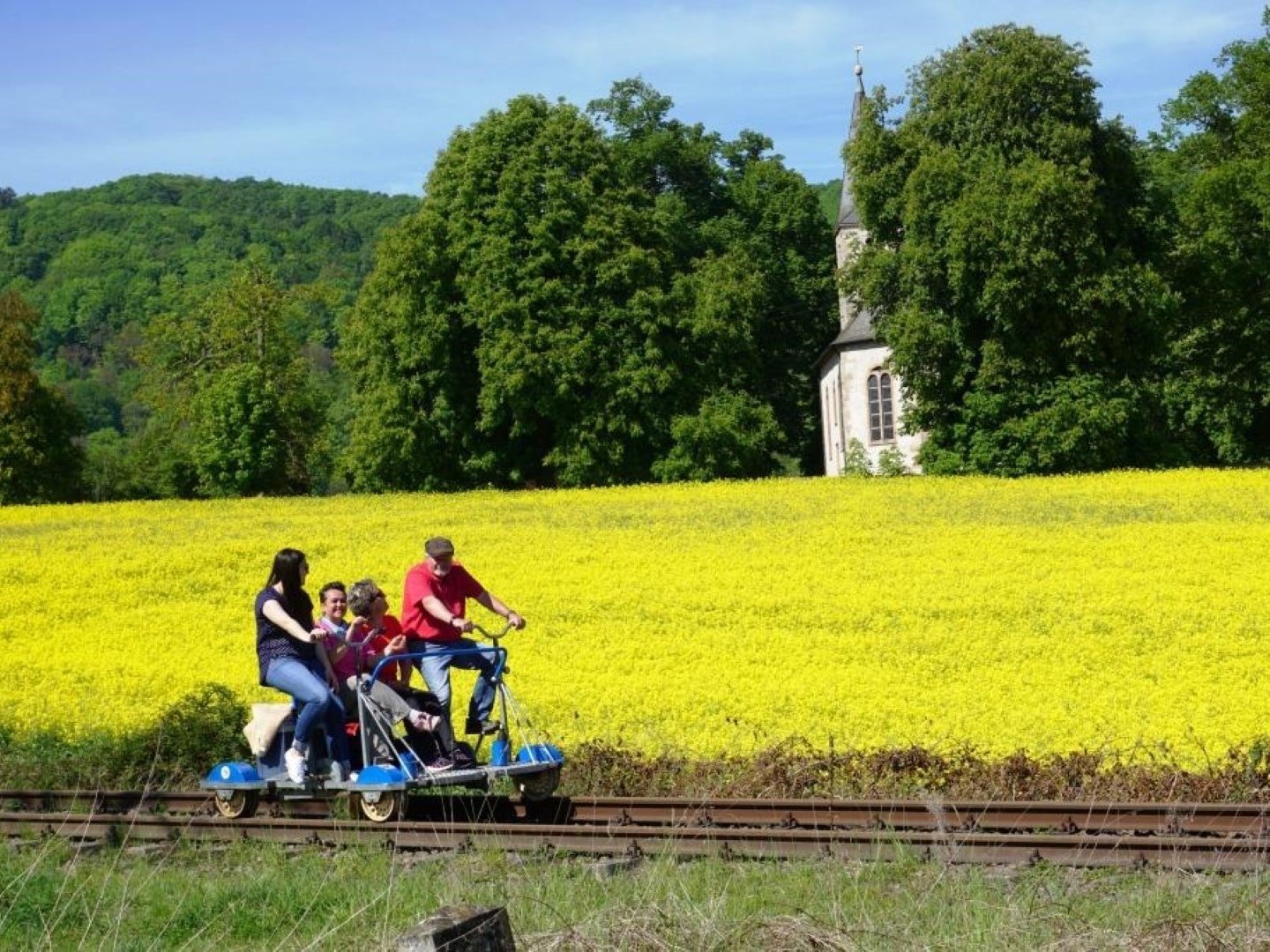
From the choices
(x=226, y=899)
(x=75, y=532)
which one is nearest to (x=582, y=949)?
(x=226, y=899)

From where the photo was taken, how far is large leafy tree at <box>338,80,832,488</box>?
52031 mm

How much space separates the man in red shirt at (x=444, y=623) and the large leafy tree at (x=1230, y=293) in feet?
140

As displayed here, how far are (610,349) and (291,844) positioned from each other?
139 feet

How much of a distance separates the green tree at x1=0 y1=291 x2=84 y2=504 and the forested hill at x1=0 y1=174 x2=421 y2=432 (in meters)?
59.7

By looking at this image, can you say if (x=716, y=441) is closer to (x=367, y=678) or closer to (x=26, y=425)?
(x=26, y=425)

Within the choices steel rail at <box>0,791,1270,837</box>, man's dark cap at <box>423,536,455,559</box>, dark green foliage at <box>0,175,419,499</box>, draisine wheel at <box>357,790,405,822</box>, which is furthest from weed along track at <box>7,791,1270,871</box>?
dark green foliage at <box>0,175,419,499</box>

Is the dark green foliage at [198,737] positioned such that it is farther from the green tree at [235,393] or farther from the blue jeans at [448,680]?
the green tree at [235,393]

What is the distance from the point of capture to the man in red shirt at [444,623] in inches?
445

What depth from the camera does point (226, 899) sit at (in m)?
8.23

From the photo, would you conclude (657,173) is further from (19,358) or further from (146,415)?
(146,415)

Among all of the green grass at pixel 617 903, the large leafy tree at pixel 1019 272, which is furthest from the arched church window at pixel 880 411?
the green grass at pixel 617 903

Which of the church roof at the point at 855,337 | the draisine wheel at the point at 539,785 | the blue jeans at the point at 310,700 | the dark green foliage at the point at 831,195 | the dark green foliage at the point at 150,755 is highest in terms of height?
the dark green foliage at the point at 831,195

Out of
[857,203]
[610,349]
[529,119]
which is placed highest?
[529,119]

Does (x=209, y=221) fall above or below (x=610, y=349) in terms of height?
above
